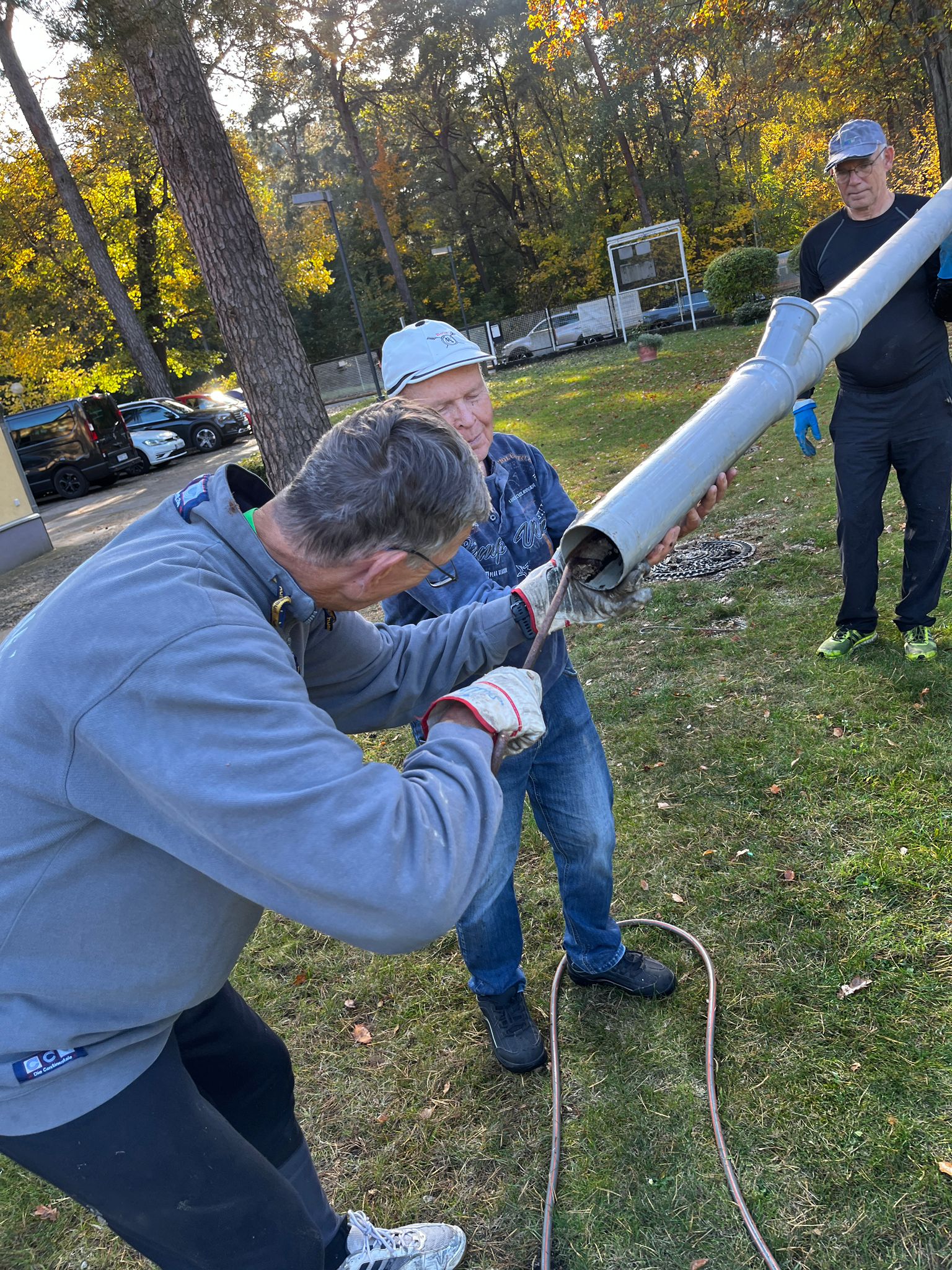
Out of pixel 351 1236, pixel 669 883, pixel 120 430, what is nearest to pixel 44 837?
pixel 351 1236

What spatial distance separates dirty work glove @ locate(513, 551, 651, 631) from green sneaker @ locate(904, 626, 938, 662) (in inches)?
109

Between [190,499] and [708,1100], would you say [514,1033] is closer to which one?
[708,1100]

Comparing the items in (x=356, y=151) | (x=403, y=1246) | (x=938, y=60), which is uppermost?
(x=356, y=151)

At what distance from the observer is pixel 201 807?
1.29 metres

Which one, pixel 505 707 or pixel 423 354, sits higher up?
pixel 423 354

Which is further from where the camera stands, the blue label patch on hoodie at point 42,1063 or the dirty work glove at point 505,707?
the dirty work glove at point 505,707

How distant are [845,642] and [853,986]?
2.28m

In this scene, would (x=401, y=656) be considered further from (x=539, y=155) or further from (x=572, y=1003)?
(x=539, y=155)

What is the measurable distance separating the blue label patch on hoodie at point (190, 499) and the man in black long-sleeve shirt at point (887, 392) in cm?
341

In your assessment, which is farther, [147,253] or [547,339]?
[547,339]

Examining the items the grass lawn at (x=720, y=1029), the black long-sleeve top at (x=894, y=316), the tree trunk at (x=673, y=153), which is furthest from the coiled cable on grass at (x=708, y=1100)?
the tree trunk at (x=673, y=153)

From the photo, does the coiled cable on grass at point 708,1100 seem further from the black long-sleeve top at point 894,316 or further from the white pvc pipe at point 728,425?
the black long-sleeve top at point 894,316

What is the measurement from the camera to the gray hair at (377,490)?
1.60 meters

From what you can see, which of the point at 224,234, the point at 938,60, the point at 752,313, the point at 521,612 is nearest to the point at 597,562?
the point at 521,612
